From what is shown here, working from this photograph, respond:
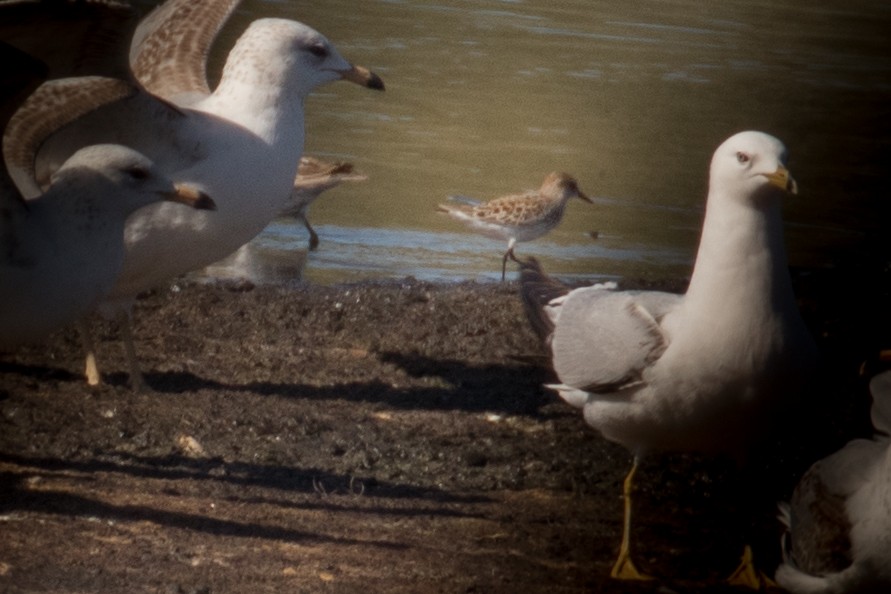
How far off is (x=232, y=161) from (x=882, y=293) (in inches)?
139

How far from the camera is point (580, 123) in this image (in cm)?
1288

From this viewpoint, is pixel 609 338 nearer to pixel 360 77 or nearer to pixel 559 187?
pixel 360 77

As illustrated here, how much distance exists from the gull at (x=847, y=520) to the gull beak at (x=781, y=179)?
58 cm

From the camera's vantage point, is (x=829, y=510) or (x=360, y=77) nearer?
(x=829, y=510)

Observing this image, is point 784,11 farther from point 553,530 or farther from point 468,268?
point 553,530

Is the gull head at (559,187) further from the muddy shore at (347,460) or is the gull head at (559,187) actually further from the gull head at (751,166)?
the gull head at (751,166)

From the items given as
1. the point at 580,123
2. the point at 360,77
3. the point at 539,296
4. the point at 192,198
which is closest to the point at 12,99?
the point at 192,198

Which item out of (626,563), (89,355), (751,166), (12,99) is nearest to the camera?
(751,166)

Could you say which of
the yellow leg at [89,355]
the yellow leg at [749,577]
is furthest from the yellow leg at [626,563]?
the yellow leg at [89,355]

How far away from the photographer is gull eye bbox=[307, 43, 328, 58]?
22.2 feet

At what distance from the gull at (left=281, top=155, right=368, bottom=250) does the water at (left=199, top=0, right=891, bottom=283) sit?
14cm

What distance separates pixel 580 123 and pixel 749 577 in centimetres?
848

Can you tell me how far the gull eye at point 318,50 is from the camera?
6.77 metres

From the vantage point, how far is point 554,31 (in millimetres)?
16094
